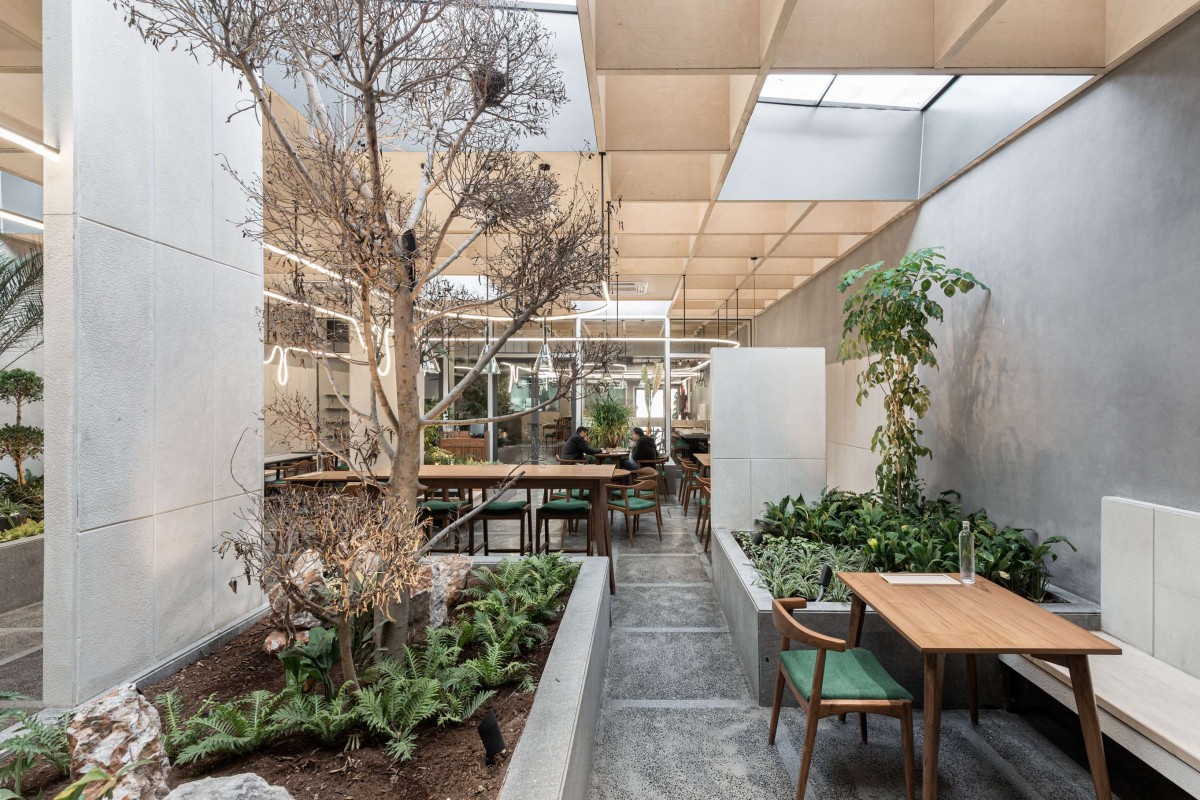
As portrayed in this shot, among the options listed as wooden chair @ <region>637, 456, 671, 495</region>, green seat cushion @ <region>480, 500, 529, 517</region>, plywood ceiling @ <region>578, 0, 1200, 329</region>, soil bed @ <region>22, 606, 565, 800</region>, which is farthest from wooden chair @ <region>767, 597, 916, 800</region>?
wooden chair @ <region>637, 456, 671, 495</region>

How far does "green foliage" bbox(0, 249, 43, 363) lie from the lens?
4.46m

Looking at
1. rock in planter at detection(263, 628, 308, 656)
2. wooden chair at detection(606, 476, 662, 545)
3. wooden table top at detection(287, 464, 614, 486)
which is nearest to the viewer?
rock in planter at detection(263, 628, 308, 656)

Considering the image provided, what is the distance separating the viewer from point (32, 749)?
1629 mm

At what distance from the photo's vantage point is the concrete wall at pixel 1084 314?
2.58m

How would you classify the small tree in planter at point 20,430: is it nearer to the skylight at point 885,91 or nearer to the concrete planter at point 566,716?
the concrete planter at point 566,716

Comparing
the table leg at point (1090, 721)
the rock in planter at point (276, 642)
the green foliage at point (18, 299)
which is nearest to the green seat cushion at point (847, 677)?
the table leg at point (1090, 721)

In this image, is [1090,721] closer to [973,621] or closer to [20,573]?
[973,621]

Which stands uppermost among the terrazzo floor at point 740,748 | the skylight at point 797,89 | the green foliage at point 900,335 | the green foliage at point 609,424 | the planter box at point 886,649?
the skylight at point 797,89

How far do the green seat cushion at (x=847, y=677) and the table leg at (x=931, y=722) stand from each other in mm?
105

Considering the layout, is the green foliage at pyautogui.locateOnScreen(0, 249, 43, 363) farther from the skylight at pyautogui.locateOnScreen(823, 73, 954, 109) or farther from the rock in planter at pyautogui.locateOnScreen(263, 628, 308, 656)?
the skylight at pyautogui.locateOnScreen(823, 73, 954, 109)

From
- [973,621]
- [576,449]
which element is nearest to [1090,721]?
[973,621]

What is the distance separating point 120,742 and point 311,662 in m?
0.57

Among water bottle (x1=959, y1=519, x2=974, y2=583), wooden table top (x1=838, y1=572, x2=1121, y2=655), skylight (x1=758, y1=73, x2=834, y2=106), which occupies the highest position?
skylight (x1=758, y1=73, x2=834, y2=106)

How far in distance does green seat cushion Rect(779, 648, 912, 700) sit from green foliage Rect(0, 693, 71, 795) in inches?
98.4
